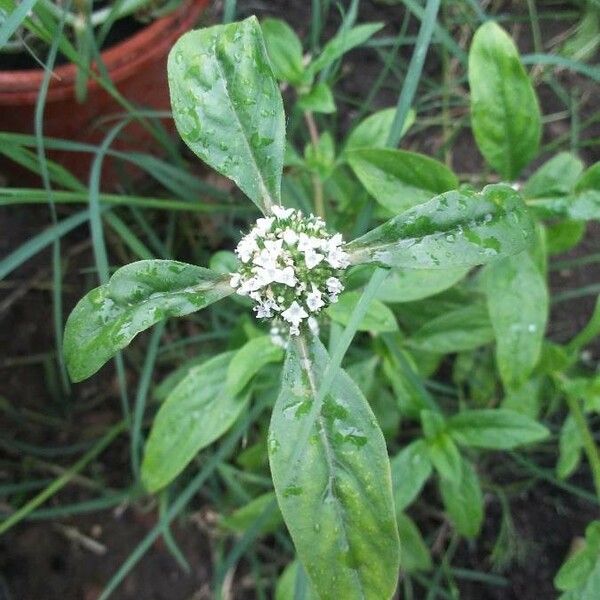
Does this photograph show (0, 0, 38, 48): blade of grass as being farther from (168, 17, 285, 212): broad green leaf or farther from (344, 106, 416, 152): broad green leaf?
(344, 106, 416, 152): broad green leaf

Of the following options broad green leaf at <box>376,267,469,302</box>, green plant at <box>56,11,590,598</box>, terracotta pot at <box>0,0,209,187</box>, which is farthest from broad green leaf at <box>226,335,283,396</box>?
terracotta pot at <box>0,0,209,187</box>

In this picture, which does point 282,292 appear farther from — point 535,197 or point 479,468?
point 479,468

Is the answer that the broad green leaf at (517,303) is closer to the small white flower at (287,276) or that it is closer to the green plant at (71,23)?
the small white flower at (287,276)

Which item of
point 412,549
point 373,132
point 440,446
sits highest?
point 373,132

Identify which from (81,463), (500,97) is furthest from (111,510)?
(500,97)

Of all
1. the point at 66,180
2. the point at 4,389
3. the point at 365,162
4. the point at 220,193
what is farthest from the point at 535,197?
the point at 4,389

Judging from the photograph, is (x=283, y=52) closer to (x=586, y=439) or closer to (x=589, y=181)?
(x=589, y=181)

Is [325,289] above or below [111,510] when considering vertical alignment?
above

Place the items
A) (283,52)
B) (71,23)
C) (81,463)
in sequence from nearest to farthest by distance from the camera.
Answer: (283,52)
(71,23)
(81,463)
